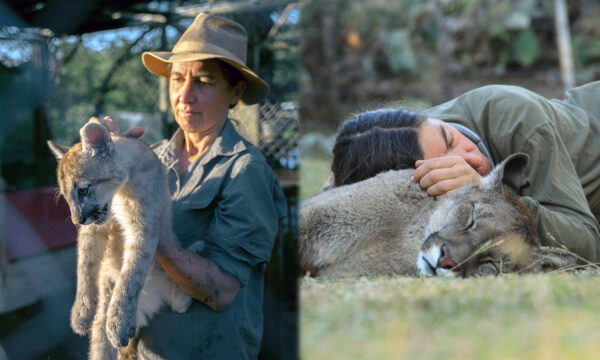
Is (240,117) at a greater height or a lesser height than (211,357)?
greater

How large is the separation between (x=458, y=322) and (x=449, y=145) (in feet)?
7.27

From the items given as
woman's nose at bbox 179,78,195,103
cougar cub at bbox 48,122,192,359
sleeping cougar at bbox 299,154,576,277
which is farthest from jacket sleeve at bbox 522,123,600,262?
cougar cub at bbox 48,122,192,359

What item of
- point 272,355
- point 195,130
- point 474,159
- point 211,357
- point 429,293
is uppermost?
point 195,130

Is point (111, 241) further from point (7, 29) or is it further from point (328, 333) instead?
point (7, 29)

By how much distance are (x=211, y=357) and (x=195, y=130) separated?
107 cm

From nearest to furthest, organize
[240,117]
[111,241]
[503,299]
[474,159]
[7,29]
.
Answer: [503,299] < [111,241] < [240,117] < [7,29] < [474,159]

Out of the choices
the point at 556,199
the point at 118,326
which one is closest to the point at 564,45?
the point at 556,199

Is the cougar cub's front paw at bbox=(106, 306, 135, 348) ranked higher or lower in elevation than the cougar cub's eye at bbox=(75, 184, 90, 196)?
lower

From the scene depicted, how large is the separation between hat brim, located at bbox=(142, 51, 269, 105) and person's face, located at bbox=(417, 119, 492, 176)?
143cm

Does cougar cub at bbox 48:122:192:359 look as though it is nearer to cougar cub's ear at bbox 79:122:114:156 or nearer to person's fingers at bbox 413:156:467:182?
cougar cub's ear at bbox 79:122:114:156

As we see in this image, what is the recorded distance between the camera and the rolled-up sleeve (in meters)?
2.71

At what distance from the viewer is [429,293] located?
2.38m

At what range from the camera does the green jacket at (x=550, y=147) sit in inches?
151

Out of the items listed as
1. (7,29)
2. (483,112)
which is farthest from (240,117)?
(483,112)
